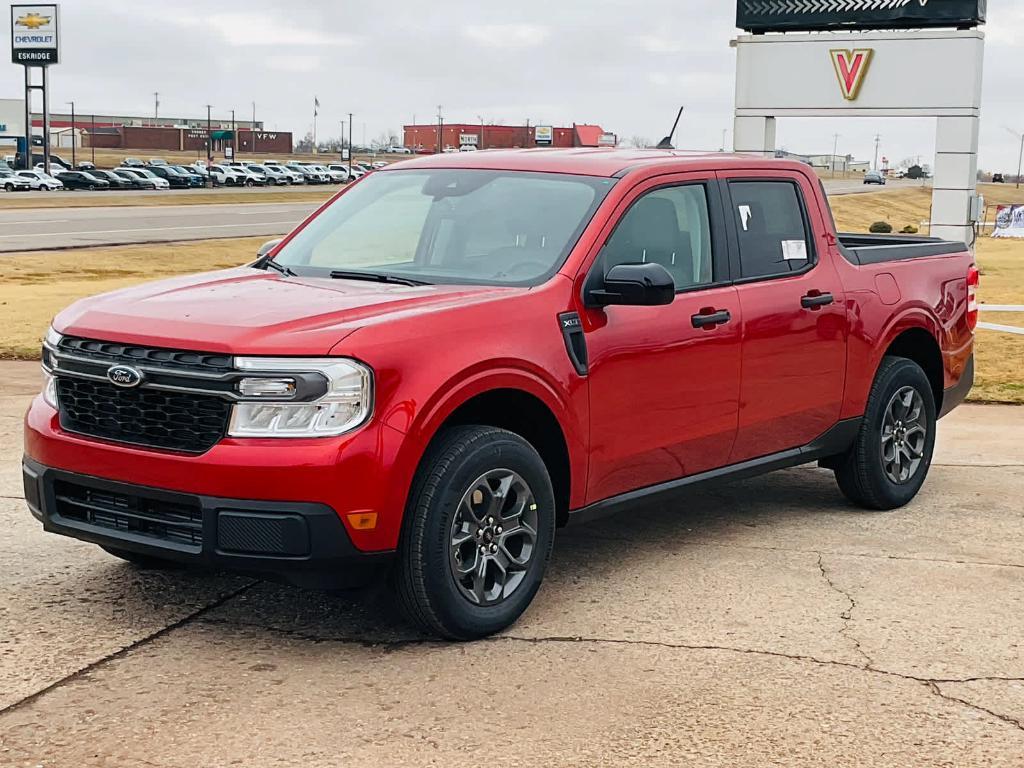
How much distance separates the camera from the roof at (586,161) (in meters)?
6.11

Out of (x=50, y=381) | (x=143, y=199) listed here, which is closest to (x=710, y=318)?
(x=50, y=381)

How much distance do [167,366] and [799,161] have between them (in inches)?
153

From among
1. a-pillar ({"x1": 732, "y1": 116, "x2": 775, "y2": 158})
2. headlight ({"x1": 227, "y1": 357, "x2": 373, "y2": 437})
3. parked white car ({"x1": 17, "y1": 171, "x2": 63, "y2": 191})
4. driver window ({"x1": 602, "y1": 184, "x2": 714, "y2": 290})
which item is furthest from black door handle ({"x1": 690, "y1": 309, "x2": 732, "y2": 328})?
parked white car ({"x1": 17, "y1": 171, "x2": 63, "y2": 191})

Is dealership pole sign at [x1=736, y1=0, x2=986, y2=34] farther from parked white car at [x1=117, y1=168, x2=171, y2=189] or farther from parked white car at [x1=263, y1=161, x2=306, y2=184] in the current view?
parked white car at [x1=263, y1=161, x2=306, y2=184]

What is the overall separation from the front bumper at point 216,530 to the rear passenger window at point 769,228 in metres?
2.61

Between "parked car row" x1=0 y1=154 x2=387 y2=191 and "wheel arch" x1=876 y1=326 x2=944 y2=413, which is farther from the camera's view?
"parked car row" x1=0 y1=154 x2=387 y2=191

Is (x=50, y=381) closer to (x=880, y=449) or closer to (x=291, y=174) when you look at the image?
(x=880, y=449)

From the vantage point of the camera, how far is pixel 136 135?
168 m

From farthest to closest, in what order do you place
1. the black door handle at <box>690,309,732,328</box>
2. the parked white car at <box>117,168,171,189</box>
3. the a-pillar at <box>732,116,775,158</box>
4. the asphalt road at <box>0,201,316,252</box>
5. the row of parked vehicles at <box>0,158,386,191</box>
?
1. the parked white car at <box>117,168,171,189</box>
2. the row of parked vehicles at <box>0,158,386,191</box>
3. the asphalt road at <box>0,201,316,252</box>
4. the a-pillar at <box>732,116,775,158</box>
5. the black door handle at <box>690,309,732,328</box>

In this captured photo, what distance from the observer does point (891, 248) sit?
24.6ft

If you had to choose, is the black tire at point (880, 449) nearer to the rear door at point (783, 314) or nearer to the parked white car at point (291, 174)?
the rear door at point (783, 314)

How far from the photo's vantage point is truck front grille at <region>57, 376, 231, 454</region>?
15.4 ft

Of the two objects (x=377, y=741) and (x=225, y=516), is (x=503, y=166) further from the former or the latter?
(x=377, y=741)

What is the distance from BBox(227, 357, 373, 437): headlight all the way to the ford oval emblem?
1.31ft
